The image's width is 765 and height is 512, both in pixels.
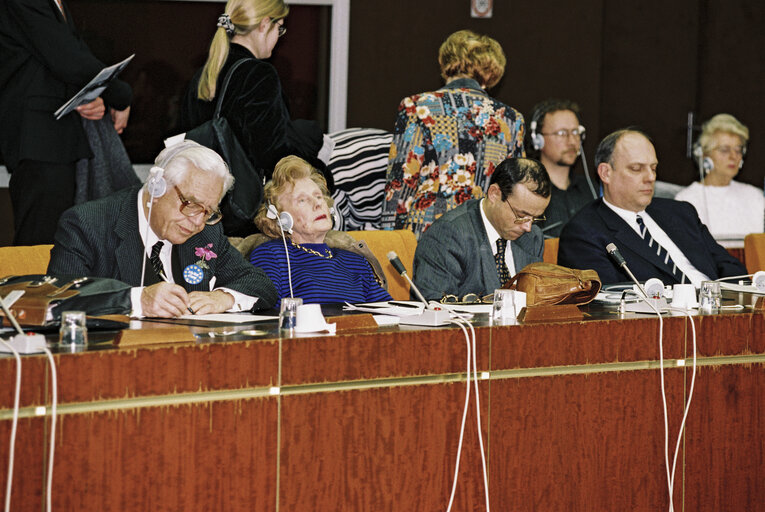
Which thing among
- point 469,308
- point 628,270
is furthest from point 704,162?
point 469,308

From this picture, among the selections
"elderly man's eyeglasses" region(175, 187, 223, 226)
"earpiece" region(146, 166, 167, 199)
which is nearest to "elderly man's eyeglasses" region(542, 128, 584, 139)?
"elderly man's eyeglasses" region(175, 187, 223, 226)

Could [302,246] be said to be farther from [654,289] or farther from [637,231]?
[637,231]

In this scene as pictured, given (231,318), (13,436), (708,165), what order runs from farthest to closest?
1. (708,165)
2. (231,318)
3. (13,436)

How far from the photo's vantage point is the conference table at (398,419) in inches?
70.7

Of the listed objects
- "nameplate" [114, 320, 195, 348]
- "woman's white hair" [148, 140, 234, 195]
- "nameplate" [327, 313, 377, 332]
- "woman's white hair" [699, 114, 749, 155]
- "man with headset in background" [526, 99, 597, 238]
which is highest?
"woman's white hair" [699, 114, 749, 155]

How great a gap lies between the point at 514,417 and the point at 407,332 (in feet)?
1.09

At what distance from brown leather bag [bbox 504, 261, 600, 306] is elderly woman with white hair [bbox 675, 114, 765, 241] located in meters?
2.95

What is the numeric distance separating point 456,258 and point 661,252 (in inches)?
30.6

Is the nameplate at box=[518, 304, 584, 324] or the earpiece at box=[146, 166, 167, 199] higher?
the earpiece at box=[146, 166, 167, 199]

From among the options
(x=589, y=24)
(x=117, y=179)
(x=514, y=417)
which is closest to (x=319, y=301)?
(x=514, y=417)

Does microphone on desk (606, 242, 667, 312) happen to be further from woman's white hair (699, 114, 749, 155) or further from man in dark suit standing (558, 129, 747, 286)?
woman's white hair (699, 114, 749, 155)

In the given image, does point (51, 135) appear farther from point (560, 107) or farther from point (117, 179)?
point (560, 107)

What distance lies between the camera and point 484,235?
3.32 metres

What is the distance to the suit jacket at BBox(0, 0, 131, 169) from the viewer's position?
3.51m
